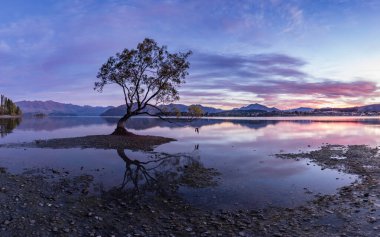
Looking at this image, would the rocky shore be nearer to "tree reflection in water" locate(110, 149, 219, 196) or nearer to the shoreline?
"tree reflection in water" locate(110, 149, 219, 196)

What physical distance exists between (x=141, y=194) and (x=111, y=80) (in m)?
39.6

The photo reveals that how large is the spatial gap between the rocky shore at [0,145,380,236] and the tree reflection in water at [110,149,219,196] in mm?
517

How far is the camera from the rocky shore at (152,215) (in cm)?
1219

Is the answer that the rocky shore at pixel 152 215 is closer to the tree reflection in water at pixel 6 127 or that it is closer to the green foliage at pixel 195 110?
the green foliage at pixel 195 110

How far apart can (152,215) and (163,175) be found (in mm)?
9327

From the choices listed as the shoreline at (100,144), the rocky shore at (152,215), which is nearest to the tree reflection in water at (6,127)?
the shoreline at (100,144)

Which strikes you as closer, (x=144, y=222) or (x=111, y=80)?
(x=144, y=222)

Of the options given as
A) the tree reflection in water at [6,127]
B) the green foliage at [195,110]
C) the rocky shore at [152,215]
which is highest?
the green foliage at [195,110]

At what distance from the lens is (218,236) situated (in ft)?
38.9

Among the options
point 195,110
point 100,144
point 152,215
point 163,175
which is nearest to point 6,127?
point 100,144

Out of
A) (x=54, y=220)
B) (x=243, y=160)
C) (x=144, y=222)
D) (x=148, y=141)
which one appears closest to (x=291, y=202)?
(x=144, y=222)

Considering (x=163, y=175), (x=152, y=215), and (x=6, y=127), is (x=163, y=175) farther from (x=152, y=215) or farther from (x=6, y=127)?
(x=6, y=127)

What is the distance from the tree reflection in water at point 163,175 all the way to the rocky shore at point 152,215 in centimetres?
52

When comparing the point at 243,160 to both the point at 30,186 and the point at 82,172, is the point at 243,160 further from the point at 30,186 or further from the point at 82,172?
→ the point at 30,186
